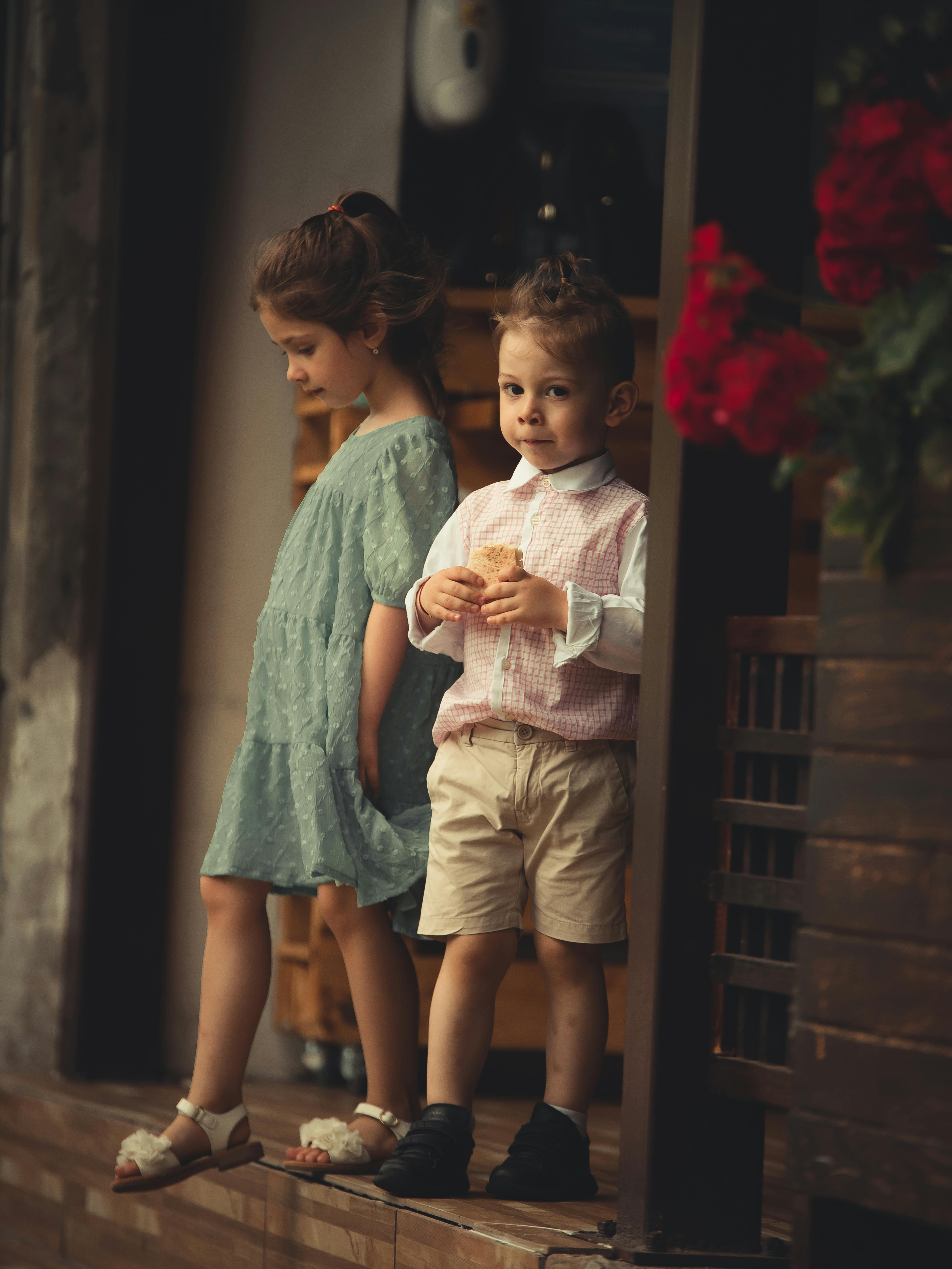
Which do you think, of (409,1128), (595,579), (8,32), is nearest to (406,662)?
(595,579)

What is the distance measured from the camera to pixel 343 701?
2.04 meters

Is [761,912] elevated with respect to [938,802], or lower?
lower

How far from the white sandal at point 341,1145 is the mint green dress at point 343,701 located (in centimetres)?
27

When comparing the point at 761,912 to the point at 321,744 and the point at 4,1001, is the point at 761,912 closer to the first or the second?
the point at 321,744

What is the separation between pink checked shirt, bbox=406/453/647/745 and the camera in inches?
68.9

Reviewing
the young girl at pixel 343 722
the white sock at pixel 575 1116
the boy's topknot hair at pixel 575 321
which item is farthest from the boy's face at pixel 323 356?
the white sock at pixel 575 1116

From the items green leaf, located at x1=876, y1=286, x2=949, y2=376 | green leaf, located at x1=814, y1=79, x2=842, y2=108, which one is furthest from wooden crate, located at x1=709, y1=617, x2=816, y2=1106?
green leaf, located at x1=814, y1=79, x2=842, y2=108

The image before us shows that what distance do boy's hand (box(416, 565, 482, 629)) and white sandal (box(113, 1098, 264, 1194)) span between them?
793 millimetres

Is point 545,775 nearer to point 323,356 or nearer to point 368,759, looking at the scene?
point 368,759

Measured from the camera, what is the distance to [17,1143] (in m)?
2.79

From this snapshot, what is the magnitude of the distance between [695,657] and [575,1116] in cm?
62

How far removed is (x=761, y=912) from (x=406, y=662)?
2.36 ft

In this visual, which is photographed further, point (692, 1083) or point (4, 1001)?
point (4, 1001)

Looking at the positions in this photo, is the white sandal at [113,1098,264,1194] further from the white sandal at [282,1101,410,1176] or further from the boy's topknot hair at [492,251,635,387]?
the boy's topknot hair at [492,251,635,387]
